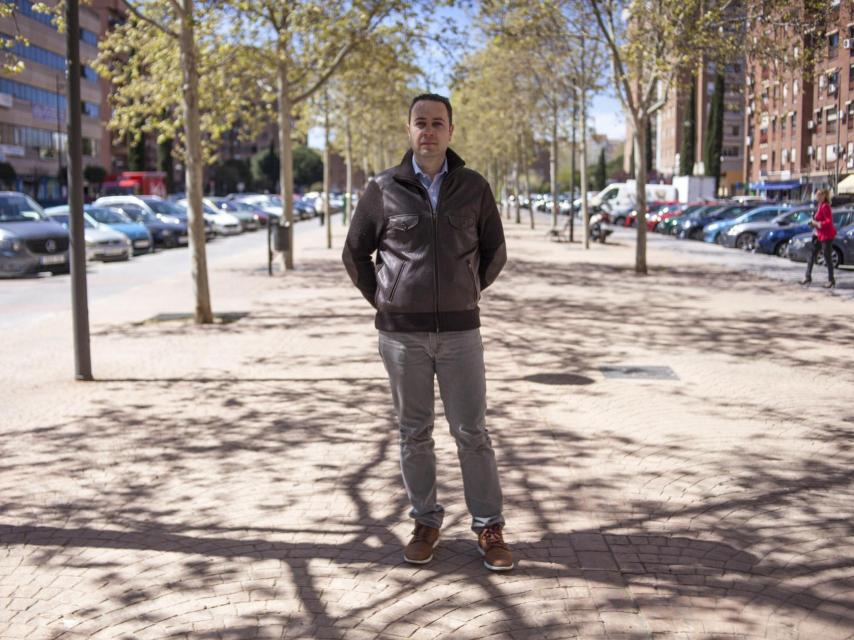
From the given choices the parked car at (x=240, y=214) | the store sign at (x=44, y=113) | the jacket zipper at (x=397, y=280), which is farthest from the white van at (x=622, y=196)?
the jacket zipper at (x=397, y=280)

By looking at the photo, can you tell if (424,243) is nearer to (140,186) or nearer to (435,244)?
(435,244)

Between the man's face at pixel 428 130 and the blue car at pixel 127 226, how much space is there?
89.0 feet

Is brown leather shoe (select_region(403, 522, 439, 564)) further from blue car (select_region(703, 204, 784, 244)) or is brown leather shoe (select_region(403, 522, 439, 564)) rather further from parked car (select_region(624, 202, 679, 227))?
parked car (select_region(624, 202, 679, 227))

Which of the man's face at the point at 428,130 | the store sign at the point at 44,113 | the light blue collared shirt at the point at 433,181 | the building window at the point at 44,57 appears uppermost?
the building window at the point at 44,57

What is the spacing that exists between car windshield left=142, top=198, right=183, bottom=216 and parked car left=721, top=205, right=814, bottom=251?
60.3ft

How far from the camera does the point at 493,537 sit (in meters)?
4.77

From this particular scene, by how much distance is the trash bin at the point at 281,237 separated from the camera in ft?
77.7

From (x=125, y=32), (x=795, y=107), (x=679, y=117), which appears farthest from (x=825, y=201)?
(x=679, y=117)

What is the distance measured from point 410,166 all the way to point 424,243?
33cm

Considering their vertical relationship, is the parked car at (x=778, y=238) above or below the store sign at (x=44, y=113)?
below

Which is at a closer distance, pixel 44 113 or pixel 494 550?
pixel 494 550

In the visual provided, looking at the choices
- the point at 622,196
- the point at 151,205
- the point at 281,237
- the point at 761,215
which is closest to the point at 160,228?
the point at 151,205

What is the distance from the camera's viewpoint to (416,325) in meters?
4.61

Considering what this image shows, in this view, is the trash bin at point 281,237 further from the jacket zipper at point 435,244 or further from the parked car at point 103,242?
the jacket zipper at point 435,244
